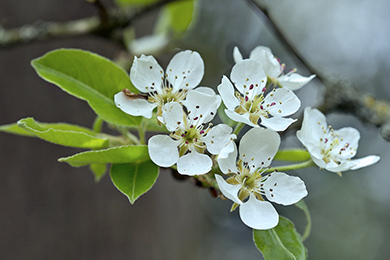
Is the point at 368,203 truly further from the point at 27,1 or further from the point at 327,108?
the point at 27,1

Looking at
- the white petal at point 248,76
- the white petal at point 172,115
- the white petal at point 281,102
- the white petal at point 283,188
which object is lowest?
the white petal at point 283,188

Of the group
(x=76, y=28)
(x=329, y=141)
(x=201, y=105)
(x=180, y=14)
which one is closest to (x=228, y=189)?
(x=201, y=105)

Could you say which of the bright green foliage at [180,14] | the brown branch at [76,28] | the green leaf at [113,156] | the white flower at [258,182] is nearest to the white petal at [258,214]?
the white flower at [258,182]

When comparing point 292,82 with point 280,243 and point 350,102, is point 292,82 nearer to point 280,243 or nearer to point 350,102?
point 280,243

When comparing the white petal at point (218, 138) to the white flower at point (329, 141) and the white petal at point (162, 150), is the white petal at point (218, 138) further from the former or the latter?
the white flower at point (329, 141)

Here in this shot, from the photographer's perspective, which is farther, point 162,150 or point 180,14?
point 180,14

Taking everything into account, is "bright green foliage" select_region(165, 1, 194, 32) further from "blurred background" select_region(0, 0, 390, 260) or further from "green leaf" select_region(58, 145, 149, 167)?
"green leaf" select_region(58, 145, 149, 167)
